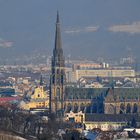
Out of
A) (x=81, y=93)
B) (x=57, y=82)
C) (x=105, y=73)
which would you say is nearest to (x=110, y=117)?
(x=57, y=82)

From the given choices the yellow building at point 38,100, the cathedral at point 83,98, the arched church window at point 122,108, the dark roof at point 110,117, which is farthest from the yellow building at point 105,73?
the dark roof at point 110,117

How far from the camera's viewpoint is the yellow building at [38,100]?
4850 cm

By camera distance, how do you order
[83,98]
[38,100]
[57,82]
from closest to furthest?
[57,82] < [83,98] < [38,100]

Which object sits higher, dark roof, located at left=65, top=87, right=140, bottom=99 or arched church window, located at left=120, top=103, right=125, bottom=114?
dark roof, located at left=65, top=87, right=140, bottom=99

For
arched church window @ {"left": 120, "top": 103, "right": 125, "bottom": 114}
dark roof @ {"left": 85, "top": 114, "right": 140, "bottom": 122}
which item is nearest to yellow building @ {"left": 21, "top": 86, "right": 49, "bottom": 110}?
arched church window @ {"left": 120, "top": 103, "right": 125, "bottom": 114}

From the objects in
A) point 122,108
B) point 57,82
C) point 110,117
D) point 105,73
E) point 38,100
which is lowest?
point 110,117

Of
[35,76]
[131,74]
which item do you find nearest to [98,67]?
[131,74]

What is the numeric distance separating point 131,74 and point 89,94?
2780 cm

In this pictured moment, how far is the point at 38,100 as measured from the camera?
50656 millimetres

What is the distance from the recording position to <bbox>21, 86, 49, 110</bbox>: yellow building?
48.5m

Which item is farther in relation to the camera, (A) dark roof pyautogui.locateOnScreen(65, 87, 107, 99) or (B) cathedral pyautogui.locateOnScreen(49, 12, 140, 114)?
(A) dark roof pyautogui.locateOnScreen(65, 87, 107, 99)

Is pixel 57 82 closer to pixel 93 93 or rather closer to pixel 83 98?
pixel 83 98

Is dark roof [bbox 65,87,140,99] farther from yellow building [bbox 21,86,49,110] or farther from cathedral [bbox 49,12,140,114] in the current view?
yellow building [bbox 21,86,49,110]

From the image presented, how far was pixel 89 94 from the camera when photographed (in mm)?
47375
